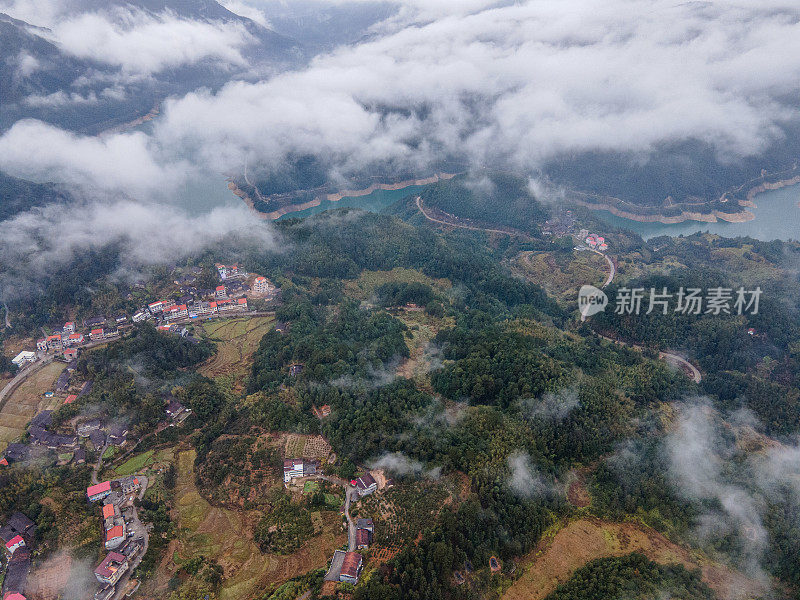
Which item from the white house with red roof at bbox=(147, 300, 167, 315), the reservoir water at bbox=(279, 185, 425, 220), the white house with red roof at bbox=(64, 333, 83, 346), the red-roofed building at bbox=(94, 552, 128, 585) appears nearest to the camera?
the red-roofed building at bbox=(94, 552, 128, 585)

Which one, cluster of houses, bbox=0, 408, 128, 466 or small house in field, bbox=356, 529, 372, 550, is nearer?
small house in field, bbox=356, 529, 372, 550

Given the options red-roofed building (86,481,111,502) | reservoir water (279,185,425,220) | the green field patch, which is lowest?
the green field patch

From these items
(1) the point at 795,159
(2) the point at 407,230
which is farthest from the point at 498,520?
(1) the point at 795,159

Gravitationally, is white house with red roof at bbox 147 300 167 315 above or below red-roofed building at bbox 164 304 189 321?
above

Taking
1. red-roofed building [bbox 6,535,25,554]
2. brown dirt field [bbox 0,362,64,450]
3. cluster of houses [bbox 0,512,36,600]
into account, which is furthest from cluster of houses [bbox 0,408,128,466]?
red-roofed building [bbox 6,535,25,554]

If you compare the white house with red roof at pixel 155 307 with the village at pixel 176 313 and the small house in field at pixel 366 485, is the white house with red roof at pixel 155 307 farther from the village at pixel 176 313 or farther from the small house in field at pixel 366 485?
the small house in field at pixel 366 485

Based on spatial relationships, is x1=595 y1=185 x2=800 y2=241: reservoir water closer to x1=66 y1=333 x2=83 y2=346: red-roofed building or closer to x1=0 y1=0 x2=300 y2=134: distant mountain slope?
x1=66 y1=333 x2=83 y2=346: red-roofed building

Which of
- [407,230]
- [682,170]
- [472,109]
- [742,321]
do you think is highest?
[472,109]

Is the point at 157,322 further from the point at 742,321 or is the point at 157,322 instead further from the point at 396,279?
the point at 742,321
